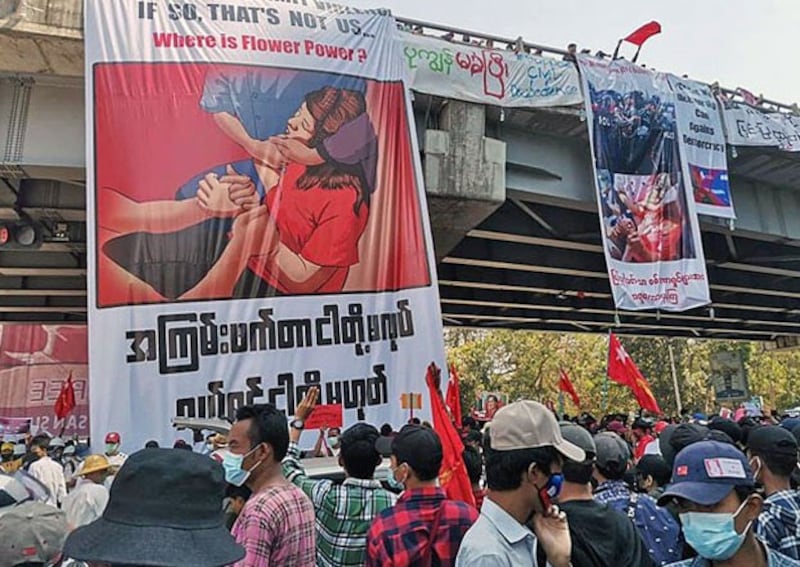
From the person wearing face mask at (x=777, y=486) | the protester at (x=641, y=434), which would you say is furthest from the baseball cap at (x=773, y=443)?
the protester at (x=641, y=434)

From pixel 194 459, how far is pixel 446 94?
7.56 metres

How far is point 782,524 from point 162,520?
2621mm

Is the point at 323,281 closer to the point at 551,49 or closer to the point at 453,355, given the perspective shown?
the point at 551,49

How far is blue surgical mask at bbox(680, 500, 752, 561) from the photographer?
6.87 feet

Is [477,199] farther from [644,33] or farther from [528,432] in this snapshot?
[528,432]

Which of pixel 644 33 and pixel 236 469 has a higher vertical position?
pixel 644 33

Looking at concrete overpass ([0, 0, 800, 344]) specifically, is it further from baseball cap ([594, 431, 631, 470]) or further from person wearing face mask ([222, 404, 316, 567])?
person wearing face mask ([222, 404, 316, 567])

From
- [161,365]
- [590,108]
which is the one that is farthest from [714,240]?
[161,365]

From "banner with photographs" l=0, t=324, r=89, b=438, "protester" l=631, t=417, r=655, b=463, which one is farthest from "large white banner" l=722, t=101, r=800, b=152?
"banner with photographs" l=0, t=324, r=89, b=438

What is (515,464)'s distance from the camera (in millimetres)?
2027

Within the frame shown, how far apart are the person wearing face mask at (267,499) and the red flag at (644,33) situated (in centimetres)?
986

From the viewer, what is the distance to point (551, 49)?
943 centimetres

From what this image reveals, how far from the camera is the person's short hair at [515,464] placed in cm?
203

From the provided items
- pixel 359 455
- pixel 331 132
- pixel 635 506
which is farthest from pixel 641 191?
pixel 359 455
